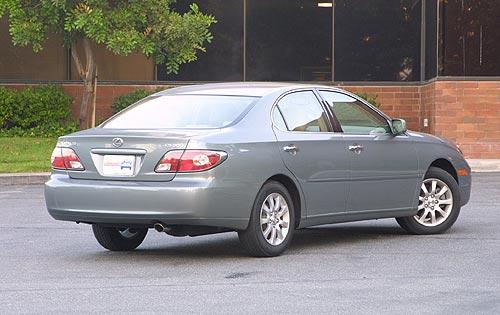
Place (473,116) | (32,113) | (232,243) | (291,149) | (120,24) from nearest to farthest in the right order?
(291,149)
(232,243)
(120,24)
(473,116)
(32,113)

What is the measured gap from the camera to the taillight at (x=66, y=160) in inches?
403

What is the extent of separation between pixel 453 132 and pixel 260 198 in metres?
15.3

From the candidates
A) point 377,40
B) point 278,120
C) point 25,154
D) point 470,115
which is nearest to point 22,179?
point 25,154

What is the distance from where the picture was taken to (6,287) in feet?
28.7

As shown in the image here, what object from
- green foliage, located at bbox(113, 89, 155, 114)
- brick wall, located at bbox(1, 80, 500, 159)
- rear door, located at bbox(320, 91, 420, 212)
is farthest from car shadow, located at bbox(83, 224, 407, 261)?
green foliage, located at bbox(113, 89, 155, 114)

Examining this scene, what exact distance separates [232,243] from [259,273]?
2.13m

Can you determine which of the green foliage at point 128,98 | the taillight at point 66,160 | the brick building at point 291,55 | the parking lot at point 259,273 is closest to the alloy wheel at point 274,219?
the parking lot at point 259,273

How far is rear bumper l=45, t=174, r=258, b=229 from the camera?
9719 mm

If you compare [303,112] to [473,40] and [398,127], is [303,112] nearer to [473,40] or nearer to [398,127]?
[398,127]

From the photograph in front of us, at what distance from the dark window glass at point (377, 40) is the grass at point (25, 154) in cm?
741

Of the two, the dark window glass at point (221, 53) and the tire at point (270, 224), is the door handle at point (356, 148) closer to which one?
the tire at point (270, 224)

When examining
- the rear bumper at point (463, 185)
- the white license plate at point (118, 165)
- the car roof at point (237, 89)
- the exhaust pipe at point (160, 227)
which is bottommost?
the exhaust pipe at point (160, 227)

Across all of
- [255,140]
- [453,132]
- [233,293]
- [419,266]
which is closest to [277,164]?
[255,140]

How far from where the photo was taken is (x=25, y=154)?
22984mm
